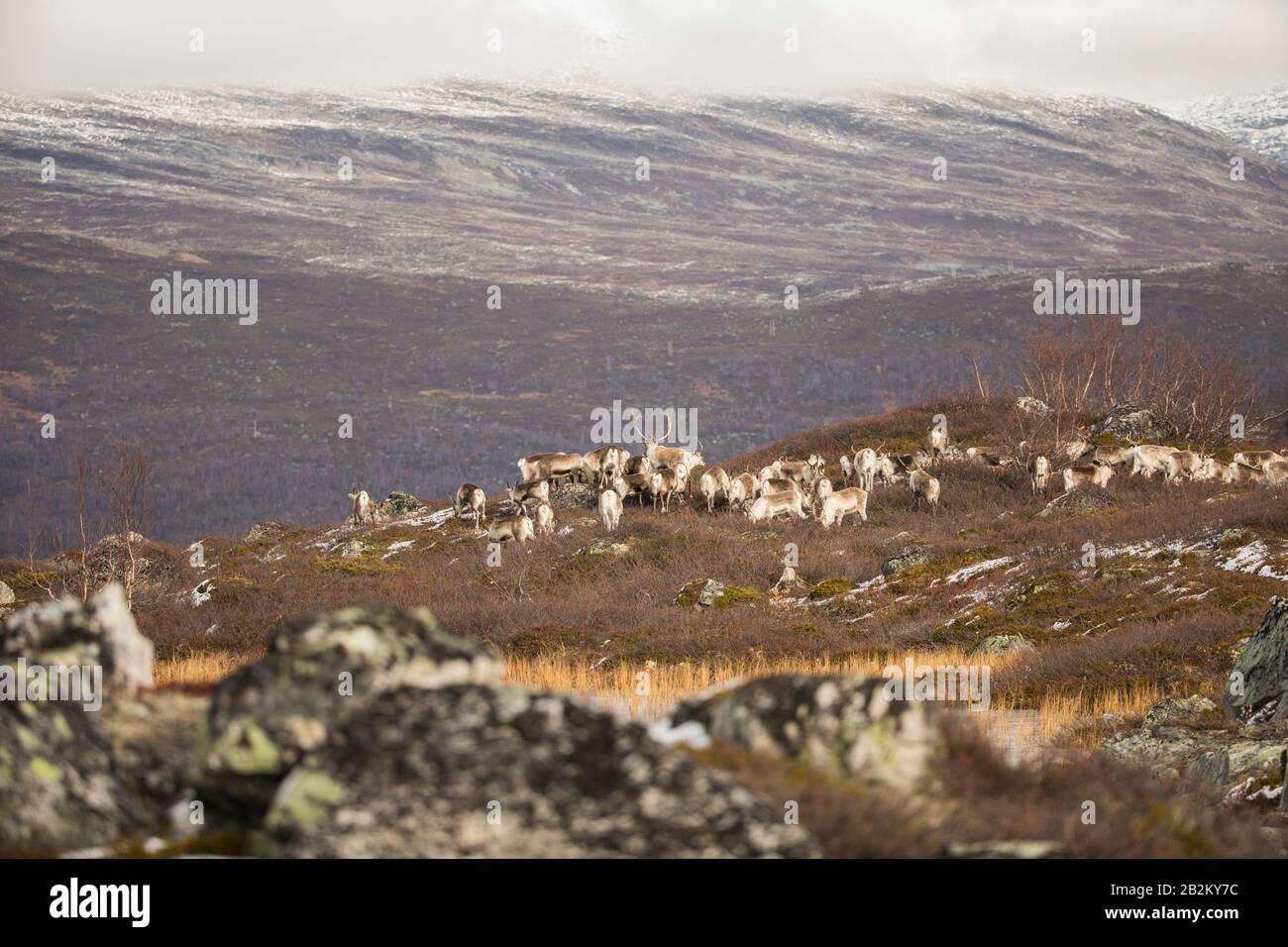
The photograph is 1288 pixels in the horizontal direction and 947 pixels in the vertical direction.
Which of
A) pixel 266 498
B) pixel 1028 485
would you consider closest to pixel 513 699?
pixel 1028 485

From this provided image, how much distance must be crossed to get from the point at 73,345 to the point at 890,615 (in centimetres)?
18672

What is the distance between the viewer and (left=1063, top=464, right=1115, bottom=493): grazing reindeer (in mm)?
41656

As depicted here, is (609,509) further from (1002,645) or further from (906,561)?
(1002,645)

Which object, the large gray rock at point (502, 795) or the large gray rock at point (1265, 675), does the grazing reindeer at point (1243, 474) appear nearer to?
the large gray rock at point (1265, 675)

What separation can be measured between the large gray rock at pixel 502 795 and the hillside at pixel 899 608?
1.63ft

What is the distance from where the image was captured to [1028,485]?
4462 centimetres

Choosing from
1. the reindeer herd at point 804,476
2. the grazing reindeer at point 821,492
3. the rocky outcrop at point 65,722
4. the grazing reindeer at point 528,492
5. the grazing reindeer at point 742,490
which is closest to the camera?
the rocky outcrop at point 65,722

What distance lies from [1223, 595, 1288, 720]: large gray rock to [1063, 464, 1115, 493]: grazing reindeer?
85.6 ft

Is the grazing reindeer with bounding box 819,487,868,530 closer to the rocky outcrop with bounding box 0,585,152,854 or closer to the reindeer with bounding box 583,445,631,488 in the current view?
the reindeer with bounding box 583,445,631,488

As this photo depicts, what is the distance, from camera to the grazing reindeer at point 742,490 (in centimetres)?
4691

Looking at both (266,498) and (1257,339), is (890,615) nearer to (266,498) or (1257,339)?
(266,498)

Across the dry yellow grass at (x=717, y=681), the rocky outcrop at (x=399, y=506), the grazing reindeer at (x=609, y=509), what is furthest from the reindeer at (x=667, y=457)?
the dry yellow grass at (x=717, y=681)

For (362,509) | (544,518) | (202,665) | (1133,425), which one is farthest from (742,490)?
(202,665)
